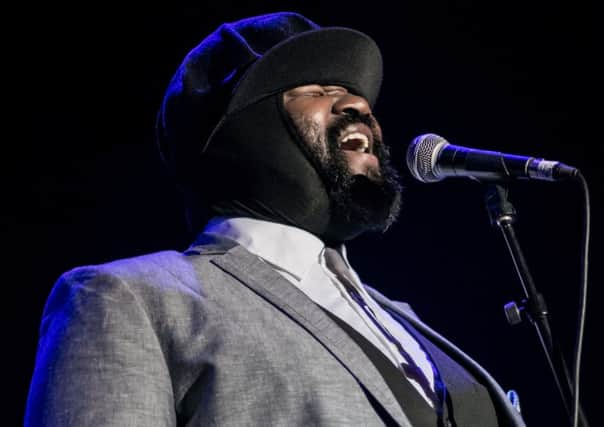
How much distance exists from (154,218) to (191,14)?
918 millimetres

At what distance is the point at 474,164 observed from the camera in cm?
184

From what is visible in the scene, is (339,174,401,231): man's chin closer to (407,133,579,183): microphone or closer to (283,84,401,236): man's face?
(283,84,401,236): man's face

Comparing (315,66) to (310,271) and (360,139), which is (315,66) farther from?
(310,271)

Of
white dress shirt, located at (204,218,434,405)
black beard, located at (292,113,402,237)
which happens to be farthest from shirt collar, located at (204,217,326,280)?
black beard, located at (292,113,402,237)

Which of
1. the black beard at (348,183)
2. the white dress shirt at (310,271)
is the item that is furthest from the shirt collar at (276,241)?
the black beard at (348,183)

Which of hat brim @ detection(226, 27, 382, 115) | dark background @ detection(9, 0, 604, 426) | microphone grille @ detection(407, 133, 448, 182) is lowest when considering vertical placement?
A: dark background @ detection(9, 0, 604, 426)

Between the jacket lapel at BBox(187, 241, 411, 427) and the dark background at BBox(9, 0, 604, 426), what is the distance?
1417 mm

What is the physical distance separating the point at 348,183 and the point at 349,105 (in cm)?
26

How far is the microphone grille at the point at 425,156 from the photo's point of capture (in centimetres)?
196

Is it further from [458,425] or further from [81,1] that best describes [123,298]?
[81,1]

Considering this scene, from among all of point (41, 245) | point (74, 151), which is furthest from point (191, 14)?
point (41, 245)

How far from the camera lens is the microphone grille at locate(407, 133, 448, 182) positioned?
1.96m

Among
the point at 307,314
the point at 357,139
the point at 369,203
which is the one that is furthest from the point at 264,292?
the point at 357,139

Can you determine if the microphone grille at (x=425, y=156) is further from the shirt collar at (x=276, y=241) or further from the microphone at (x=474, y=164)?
the shirt collar at (x=276, y=241)
